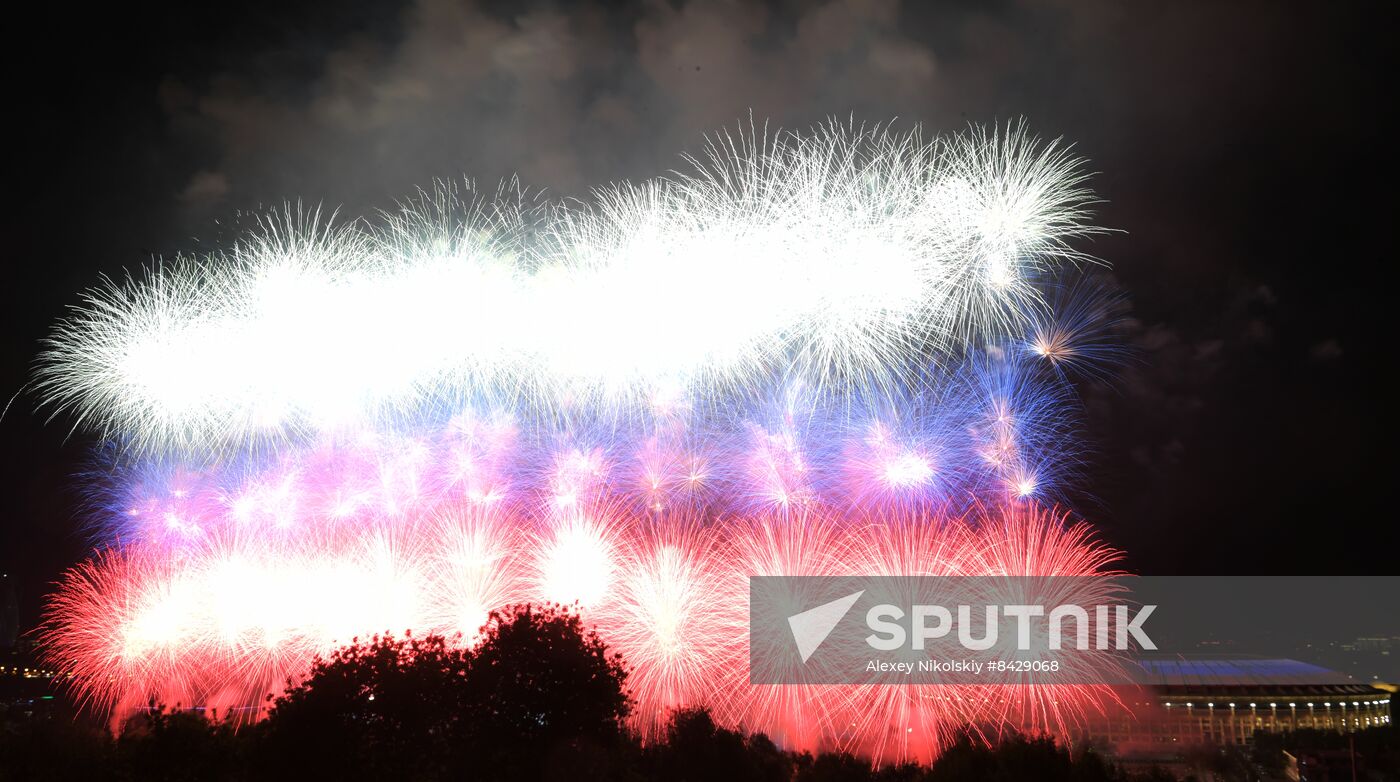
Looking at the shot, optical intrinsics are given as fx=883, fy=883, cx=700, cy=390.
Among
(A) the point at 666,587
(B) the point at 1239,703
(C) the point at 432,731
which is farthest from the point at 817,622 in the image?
(B) the point at 1239,703

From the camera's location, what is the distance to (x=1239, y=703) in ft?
172

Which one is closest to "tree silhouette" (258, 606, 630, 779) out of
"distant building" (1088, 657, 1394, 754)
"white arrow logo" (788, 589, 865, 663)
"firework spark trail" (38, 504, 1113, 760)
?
"firework spark trail" (38, 504, 1113, 760)

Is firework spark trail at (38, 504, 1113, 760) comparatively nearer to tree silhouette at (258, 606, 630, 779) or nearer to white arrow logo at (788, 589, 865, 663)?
white arrow logo at (788, 589, 865, 663)

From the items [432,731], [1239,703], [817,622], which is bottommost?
[432,731]

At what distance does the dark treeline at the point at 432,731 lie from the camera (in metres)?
21.5

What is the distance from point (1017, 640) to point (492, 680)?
1632 centimetres

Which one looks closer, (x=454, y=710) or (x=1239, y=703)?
(x=454, y=710)

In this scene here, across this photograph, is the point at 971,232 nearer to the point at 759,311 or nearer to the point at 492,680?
the point at 759,311

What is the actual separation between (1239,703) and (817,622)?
1511 inches

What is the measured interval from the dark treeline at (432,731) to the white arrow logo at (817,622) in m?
5.65

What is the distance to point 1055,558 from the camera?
27.2 metres

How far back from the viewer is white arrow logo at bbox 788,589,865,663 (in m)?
28.4

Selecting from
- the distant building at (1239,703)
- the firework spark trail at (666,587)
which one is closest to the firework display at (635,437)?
the firework spark trail at (666,587)

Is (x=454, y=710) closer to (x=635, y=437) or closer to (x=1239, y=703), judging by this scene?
(x=635, y=437)
